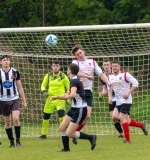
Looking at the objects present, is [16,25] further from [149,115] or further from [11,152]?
[11,152]

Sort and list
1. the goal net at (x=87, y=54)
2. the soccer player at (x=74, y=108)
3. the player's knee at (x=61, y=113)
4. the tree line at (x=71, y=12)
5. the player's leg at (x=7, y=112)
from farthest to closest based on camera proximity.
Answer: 1. the tree line at (x=71, y=12)
2. the goal net at (x=87, y=54)
3. the player's knee at (x=61, y=113)
4. the player's leg at (x=7, y=112)
5. the soccer player at (x=74, y=108)

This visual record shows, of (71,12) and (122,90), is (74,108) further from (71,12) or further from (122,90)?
(71,12)

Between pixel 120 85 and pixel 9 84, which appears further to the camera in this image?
pixel 120 85

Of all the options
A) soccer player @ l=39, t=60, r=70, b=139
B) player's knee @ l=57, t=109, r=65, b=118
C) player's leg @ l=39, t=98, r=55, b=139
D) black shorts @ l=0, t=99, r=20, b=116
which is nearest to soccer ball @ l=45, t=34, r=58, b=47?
soccer player @ l=39, t=60, r=70, b=139

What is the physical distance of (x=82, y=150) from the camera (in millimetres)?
12492

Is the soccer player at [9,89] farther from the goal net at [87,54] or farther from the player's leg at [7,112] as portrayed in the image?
the goal net at [87,54]

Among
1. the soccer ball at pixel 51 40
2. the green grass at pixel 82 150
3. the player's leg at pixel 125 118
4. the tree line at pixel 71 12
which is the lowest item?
the green grass at pixel 82 150

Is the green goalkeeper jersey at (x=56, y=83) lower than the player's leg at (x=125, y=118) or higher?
higher

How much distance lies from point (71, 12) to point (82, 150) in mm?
20637

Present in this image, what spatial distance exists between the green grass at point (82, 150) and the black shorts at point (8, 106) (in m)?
0.73

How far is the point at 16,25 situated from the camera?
115 ft

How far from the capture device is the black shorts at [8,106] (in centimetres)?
1318

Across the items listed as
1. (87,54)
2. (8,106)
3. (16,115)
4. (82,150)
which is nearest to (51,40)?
(87,54)

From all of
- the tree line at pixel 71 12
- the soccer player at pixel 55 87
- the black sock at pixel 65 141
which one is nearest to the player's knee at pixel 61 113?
the soccer player at pixel 55 87
